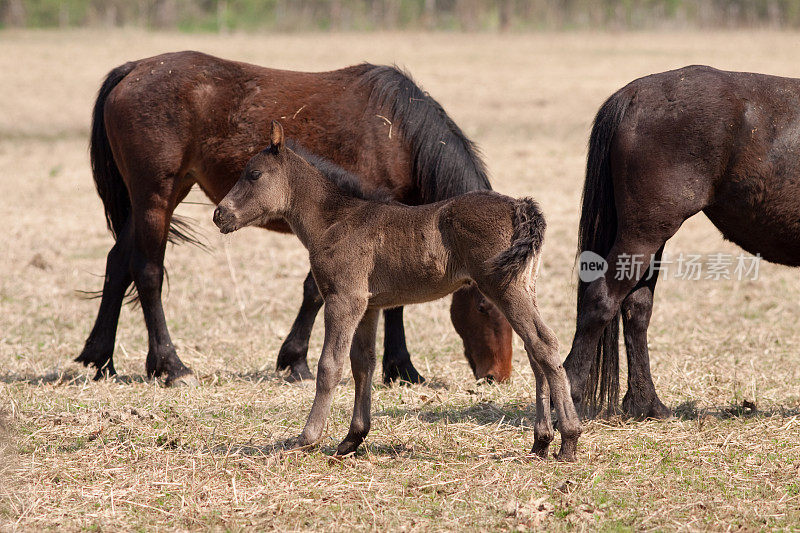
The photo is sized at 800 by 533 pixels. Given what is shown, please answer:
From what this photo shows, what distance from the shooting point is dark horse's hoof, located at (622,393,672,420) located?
5.73m

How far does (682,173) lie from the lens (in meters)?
5.27

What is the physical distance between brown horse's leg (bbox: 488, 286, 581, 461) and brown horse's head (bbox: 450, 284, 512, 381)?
1.85 m

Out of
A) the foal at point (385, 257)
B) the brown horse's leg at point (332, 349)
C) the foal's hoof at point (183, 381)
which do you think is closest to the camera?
the foal at point (385, 257)

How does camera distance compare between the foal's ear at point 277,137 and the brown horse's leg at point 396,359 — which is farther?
the brown horse's leg at point 396,359

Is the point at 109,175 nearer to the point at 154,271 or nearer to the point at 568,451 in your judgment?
the point at 154,271

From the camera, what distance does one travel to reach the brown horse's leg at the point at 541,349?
4.64 metres

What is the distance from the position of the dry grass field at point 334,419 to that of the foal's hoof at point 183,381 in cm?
17

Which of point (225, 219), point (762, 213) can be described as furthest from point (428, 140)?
point (762, 213)

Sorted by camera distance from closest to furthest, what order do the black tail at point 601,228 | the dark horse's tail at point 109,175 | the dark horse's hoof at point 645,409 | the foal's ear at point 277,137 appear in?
the foal's ear at point 277,137 → the black tail at point 601,228 → the dark horse's hoof at point 645,409 → the dark horse's tail at point 109,175

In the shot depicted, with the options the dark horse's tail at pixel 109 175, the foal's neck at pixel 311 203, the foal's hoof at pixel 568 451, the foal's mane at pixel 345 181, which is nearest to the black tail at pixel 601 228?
the foal's hoof at pixel 568 451

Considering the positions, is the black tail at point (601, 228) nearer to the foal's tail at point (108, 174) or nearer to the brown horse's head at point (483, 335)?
the brown horse's head at point (483, 335)

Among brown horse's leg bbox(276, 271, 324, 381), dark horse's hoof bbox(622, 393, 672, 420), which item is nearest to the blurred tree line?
brown horse's leg bbox(276, 271, 324, 381)

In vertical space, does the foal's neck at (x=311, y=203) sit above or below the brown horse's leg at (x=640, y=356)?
above

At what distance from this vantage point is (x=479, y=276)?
15.3 ft
